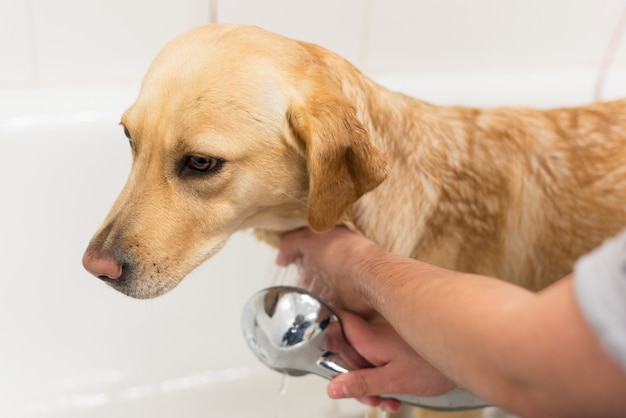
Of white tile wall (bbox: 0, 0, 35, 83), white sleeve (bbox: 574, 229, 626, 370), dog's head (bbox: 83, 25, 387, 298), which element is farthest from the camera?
white tile wall (bbox: 0, 0, 35, 83)

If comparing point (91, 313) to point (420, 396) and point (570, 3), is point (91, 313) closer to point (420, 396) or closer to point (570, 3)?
point (420, 396)

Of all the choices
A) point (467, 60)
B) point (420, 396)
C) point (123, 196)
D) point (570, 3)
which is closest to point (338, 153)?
point (123, 196)

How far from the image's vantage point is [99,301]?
83.4 inches

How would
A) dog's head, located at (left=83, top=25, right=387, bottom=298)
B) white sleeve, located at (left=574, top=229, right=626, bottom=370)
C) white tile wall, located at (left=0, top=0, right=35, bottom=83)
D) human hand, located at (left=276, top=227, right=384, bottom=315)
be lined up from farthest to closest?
white tile wall, located at (left=0, top=0, right=35, bottom=83), human hand, located at (left=276, top=227, right=384, bottom=315), dog's head, located at (left=83, top=25, right=387, bottom=298), white sleeve, located at (left=574, top=229, right=626, bottom=370)

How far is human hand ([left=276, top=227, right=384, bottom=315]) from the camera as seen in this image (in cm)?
140

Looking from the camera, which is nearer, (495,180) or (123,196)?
(123,196)

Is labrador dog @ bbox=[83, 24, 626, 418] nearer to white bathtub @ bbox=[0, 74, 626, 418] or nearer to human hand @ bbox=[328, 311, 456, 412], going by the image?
human hand @ bbox=[328, 311, 456, 412]

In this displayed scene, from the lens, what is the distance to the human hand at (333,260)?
4.61 feet

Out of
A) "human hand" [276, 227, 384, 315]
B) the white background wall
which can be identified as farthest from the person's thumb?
the white background wall

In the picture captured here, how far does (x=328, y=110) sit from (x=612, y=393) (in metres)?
0.68

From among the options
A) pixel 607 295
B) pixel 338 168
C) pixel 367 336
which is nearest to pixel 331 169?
pixel 338 168

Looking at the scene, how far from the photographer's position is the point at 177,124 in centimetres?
124

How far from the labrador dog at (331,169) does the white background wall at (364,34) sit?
73 centimetres

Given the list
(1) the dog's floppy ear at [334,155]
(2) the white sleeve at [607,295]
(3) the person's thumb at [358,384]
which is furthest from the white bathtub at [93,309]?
(2) the white sleeve at [607,295]
